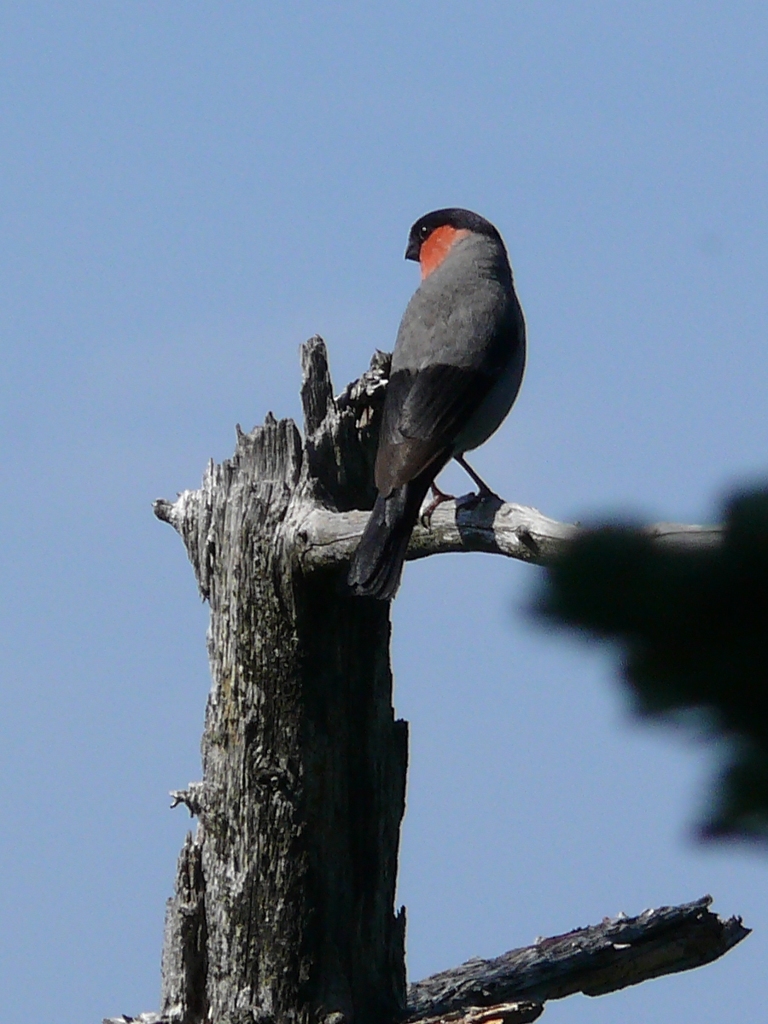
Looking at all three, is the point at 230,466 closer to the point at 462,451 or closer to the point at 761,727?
the point at 462,451

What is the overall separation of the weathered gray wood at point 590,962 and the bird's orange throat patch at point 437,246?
11.4ft

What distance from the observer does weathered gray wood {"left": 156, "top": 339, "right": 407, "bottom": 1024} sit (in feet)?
17.9

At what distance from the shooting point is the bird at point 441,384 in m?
5.22

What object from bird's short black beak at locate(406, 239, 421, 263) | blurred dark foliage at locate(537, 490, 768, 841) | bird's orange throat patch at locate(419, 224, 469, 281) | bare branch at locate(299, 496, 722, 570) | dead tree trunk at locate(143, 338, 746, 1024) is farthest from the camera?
bird's short black beak at locate(406, 239, 421, 263)

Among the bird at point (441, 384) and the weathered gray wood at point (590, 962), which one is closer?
the bird at point (441, 384)

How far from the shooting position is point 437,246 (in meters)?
7.74

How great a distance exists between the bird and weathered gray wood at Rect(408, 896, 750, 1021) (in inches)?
67.5

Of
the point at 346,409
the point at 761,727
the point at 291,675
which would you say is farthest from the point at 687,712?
the point at 346,409

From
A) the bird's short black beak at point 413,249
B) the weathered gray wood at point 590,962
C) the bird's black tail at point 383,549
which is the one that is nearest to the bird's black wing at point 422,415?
the bird's black tail at point 383,549

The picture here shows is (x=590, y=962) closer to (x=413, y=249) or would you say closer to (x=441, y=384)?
(x=441, y=384)

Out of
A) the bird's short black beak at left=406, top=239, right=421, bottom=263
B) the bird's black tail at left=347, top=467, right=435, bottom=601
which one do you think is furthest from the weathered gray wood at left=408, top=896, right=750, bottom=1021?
the bird's short black beak at left=406, top=239, right=421, bottom=263

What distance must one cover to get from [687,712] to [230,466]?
4.86 meters

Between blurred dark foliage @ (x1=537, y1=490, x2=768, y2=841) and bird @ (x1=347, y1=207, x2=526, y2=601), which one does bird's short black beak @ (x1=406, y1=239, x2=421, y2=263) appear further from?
blurred dark foliage @ (x1=537, y1=490, x2=768, y2=841)

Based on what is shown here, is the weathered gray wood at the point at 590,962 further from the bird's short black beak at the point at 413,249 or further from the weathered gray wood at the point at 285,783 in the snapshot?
the bird's short black beak at the point at 413,249
